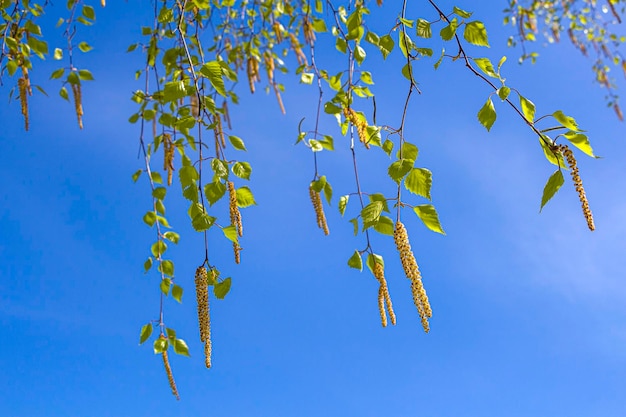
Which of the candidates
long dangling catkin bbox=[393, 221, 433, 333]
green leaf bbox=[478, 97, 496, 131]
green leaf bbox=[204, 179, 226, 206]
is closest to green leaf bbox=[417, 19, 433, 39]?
green leaf bbox=[478, 97, 496, 131]

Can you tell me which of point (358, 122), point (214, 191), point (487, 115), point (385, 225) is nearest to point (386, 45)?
point (358, 122)

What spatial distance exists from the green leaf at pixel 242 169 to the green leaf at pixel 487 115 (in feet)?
2.90

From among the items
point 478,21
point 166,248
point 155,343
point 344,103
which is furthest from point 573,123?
point 166,248

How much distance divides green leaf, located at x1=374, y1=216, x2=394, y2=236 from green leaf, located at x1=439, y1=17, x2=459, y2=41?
62 cm

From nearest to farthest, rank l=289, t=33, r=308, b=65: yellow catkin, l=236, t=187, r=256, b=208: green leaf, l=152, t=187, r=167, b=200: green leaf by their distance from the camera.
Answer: l=236, t=187, r=256, b=208: green leaf, l=152, t=187, r=167, b=200: green leaf, l=289, t=33, r=308, b=65: yellow catkin

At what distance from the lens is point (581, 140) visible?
1626 millimetres

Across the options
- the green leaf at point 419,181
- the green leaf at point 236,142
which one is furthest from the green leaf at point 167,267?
the green leaf at point 419,181

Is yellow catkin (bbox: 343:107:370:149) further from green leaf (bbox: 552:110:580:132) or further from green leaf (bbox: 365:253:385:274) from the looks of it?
green leaf (bbox: 552:110:580:132)

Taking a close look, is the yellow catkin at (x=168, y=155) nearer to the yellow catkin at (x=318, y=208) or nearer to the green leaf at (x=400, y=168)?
the yellow catkin at (x=318, y=208)

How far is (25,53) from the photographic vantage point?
3.31 meters

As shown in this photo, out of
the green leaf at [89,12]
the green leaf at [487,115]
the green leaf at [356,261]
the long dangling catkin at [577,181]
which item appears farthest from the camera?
the green leaf at [89,12]

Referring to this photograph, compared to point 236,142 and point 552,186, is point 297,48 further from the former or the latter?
point 552,186

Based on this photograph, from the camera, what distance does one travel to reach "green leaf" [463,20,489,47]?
1.90 m

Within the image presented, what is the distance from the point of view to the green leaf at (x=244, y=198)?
86.1 inches
